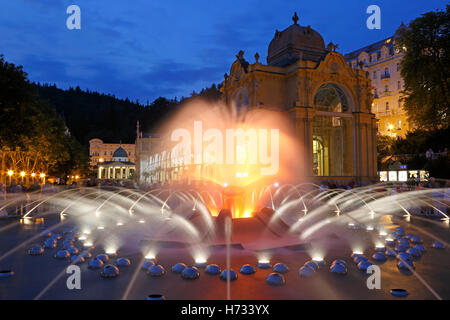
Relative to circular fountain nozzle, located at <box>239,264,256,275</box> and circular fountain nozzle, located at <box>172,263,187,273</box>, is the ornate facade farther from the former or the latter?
circular fountain nozzle, located at <box>172,263,187,273</box>

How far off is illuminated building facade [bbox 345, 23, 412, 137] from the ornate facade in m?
28.1

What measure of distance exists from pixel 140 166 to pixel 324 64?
262 ft

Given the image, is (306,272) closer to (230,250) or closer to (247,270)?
(247,270)

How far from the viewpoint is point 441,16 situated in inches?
1239

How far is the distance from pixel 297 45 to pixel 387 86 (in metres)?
37.5

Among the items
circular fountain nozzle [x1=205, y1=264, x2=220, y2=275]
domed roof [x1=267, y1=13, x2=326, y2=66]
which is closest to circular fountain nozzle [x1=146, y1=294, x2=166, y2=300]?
circular fountain nozzle [x1=205, y1=264, x2=220, y2=275]

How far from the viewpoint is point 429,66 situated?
31.3 m

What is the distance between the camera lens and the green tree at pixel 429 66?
103ft

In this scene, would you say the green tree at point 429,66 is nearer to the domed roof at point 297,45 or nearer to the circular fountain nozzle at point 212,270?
the domed roof at point 297,45

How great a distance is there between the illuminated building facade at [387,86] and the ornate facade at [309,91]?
28.1m

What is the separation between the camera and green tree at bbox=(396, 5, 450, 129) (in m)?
31.4

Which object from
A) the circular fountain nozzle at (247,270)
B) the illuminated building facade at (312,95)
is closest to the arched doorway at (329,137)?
the illuminated building facade at (312,95)
